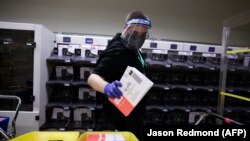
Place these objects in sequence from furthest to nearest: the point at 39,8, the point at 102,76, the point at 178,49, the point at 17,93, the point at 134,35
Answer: the point at 39,8 < the point at 178,49 < the point at 17,93 < the point at 134,35 < the point at 102,76

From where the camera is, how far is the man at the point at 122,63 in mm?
1419

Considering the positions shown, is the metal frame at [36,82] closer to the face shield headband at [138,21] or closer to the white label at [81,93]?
the white label at [81,93]

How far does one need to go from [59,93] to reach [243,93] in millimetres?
3761

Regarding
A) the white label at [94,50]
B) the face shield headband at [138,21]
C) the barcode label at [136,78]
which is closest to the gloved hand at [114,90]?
the barcode label at [136,78]

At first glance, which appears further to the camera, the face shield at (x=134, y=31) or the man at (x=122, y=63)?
the face shield at (x=134, y=31)

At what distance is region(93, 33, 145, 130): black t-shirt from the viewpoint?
143 centimetres

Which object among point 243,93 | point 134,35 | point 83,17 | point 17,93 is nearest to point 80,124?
point 17,93

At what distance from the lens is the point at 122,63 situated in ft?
4.88

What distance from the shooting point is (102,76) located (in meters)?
1.43

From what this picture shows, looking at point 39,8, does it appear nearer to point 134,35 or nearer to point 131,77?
point 134,35

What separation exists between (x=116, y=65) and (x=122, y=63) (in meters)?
0.05

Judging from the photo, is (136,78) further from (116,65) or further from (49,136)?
(49,136)
